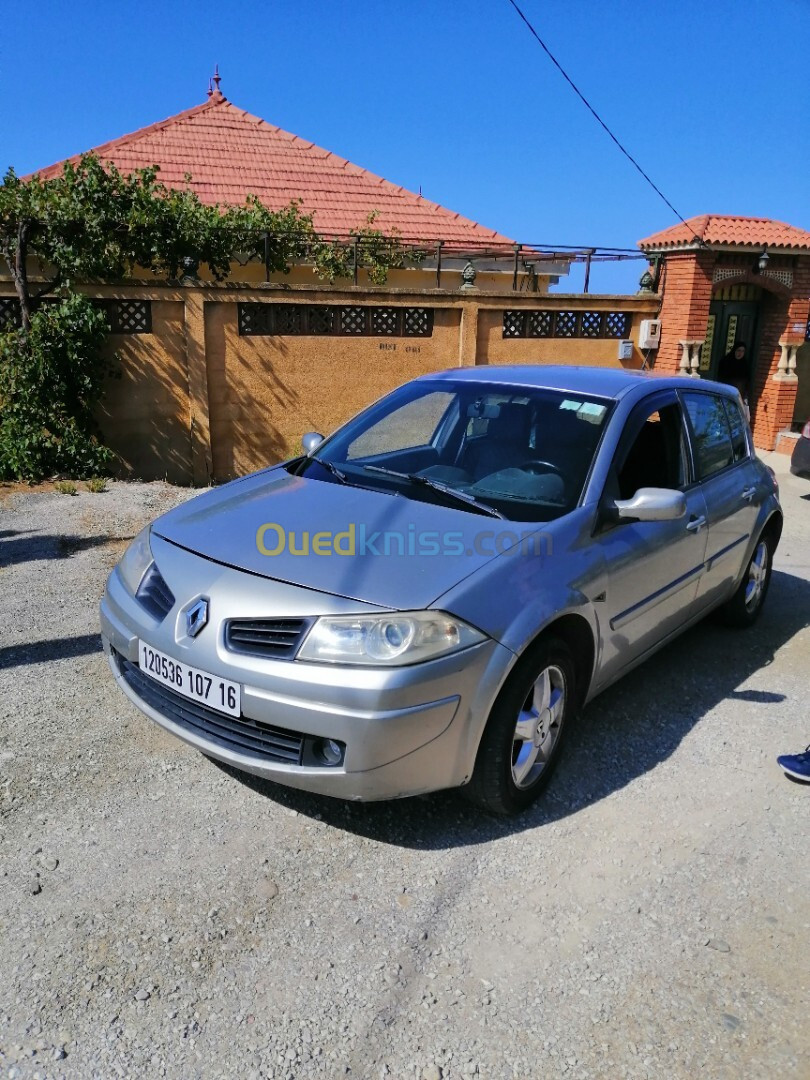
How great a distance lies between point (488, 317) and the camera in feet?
35.5

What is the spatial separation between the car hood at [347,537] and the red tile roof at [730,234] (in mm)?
9510

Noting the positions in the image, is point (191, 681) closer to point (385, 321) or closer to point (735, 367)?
point (385, 321)

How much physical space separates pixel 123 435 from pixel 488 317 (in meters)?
4.95

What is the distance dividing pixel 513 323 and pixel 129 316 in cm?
501

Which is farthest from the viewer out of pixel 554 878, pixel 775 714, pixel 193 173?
pixel 193 173

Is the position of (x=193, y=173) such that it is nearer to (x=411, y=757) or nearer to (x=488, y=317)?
(x=488, y=317)

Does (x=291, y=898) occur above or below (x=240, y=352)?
below

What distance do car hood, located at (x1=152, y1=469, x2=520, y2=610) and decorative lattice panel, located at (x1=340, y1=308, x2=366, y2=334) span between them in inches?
272

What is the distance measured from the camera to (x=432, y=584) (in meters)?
2.70

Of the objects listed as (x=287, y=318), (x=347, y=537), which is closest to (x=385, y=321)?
(x=287, y=318)

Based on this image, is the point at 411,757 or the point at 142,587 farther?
the point at 142,587

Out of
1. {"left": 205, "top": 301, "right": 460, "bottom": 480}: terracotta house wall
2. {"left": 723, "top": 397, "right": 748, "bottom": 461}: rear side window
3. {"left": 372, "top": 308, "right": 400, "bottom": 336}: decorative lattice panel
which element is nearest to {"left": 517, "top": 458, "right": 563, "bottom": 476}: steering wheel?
{"left": 723, "top": 397, "right": 748, "bottom": 461}: rear side window

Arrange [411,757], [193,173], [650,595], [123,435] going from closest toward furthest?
[411,757], [650,595], [123,435], [193,173]

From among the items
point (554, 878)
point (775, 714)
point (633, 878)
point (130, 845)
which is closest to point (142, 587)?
point (130, 845)
